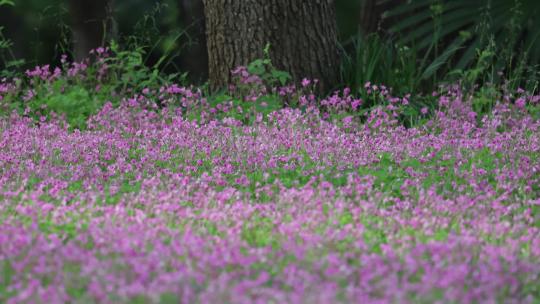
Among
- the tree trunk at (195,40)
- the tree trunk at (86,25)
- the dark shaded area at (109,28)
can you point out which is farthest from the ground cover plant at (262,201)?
the tree trunk at (195,40)

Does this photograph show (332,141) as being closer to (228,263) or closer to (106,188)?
(106,188)

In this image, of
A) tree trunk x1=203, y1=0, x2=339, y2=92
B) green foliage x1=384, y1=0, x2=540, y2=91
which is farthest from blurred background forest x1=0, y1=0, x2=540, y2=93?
tree trunk x1=203, y1=0, x2=339, y2=92

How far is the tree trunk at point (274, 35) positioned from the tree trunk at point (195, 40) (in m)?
2.18

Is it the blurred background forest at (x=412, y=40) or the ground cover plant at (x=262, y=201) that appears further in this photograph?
the blurred background forest at (x=412, y=40)

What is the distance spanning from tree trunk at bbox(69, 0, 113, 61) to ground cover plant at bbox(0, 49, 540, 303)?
176cm

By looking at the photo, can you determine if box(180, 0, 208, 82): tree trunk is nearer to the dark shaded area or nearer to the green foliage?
the dark shaded area

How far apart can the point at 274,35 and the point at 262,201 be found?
3.53 metres

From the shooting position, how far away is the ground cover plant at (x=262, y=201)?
3.63m

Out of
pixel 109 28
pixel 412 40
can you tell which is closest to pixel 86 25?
pixel 109 28

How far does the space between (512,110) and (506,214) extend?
2880 mm

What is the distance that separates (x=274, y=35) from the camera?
8688 mm

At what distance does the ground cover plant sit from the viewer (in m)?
3.63

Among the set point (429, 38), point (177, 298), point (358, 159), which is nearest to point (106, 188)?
point (358, 159)

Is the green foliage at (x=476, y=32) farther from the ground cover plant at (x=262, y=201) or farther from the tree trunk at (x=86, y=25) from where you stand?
the tree trunk at (x=86, y=25)
